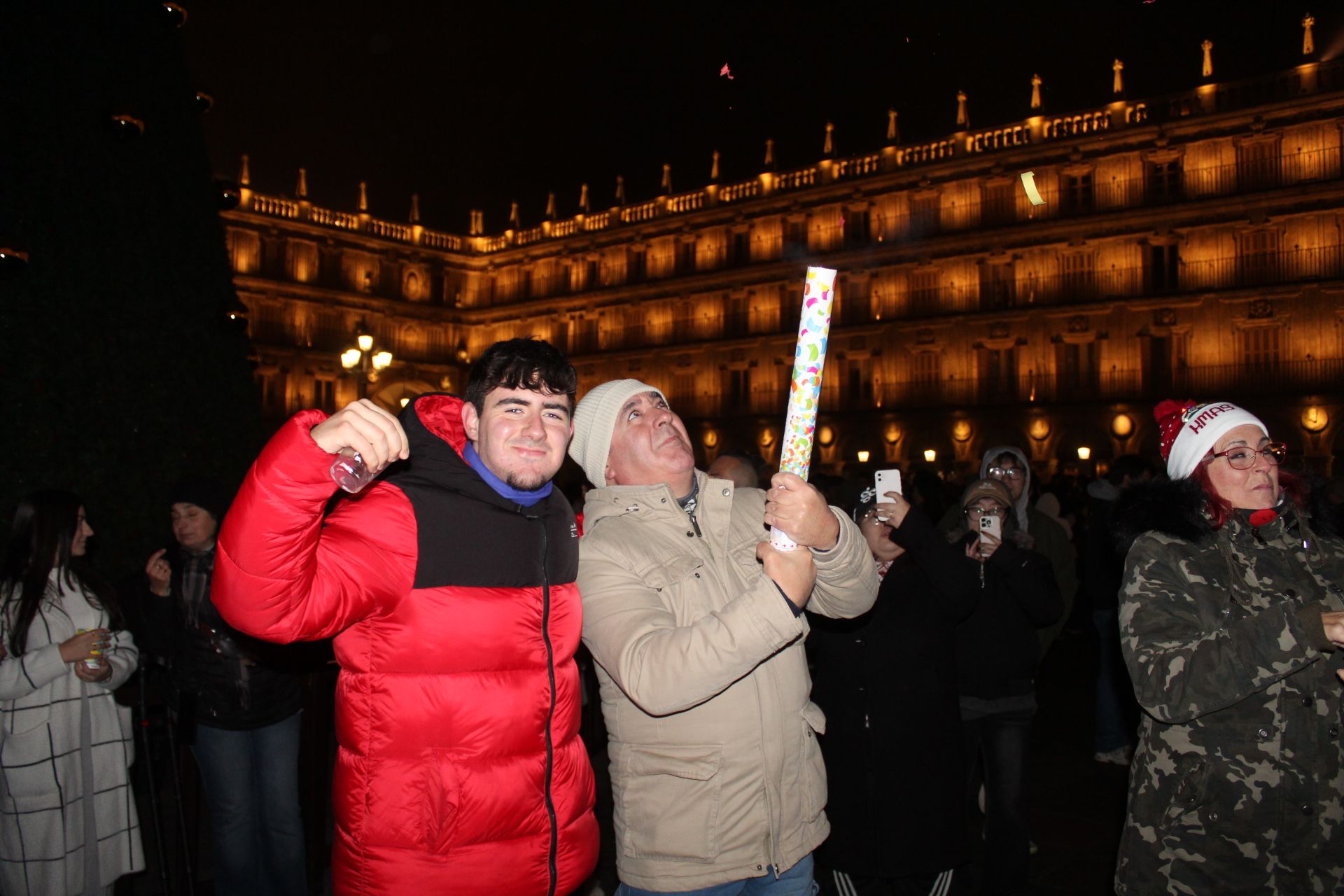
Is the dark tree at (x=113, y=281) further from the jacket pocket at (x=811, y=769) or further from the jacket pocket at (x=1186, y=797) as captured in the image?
the jacket pocket at (x=1186, y=797)

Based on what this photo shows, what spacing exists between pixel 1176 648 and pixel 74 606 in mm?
3932

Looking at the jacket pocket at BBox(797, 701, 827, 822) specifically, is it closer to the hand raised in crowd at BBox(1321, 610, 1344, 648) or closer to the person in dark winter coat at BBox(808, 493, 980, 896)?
the person in dark winter coat at BBox(808, 493, 980, 896)

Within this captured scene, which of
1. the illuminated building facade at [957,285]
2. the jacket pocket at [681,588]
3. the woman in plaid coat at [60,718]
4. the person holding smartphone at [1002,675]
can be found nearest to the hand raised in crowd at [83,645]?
the woman in plaid coat at [60,718]

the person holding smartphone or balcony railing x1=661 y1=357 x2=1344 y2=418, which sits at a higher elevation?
balcony railing x1=661 y1=357 x2=1344 y2=418

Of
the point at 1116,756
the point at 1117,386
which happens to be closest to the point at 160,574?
the point at 1116,756

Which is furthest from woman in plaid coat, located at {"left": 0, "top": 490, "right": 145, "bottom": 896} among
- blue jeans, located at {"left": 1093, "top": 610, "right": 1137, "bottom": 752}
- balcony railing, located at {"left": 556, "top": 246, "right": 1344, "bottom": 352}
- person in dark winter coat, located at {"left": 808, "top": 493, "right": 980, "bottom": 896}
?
balcony railing, located at {"left": 556, "top": 246, "right": 1344, "bottom": 352}

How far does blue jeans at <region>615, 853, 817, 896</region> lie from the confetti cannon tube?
2.94ft

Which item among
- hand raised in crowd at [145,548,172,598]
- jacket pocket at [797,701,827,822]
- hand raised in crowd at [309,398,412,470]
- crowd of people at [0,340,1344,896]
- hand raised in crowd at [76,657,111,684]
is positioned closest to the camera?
hand raised in crowd at [309,398,412,470]

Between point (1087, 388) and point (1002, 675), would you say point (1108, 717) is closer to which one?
point (1002, 675)

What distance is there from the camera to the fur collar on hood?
95.3 inches

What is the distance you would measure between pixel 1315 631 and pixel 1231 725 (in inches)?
13.1

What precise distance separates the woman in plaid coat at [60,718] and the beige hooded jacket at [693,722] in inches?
98.0

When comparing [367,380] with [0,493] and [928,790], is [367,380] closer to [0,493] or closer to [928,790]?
[0,493]

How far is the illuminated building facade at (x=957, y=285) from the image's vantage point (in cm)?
2480
